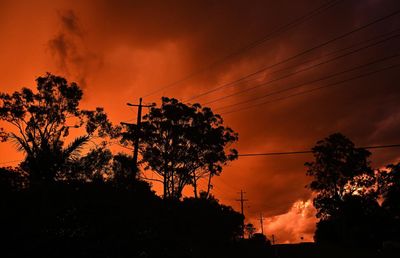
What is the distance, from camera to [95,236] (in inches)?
413

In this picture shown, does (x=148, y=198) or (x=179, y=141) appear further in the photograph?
(x=179, y=141)

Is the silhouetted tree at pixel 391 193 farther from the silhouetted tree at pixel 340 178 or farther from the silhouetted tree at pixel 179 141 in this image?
the silhouetted tree at pixel 179 141

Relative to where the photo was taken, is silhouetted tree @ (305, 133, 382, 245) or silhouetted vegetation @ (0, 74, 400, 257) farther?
silhouetted tree @ (305, 133, 382, 245)

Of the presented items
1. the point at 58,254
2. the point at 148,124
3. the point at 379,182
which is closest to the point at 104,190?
the point at 58,254

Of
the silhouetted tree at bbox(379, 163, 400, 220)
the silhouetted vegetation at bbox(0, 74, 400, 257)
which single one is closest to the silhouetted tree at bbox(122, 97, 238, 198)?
the silhouetted vegetation at bbox(0, 74, 400, 257)

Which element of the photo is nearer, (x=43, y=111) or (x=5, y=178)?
(x=5, y=178)

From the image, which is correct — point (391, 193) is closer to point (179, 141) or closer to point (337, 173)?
point (337, 173)

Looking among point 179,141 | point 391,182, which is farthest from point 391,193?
point 179,141

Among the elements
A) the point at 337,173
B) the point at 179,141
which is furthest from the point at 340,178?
the point at 179,141

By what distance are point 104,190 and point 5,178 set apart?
11.1 feet

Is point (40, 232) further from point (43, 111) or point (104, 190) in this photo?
point (43, 111)

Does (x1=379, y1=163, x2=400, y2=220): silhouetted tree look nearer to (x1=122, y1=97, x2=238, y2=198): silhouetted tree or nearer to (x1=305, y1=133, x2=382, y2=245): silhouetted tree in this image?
(x1=305, y1=133, x2=382, y2=245): silhouetted tree

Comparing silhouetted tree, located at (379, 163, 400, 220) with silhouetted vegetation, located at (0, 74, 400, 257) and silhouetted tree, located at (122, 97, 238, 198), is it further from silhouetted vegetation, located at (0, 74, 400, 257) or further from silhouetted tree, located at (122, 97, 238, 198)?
silhouetted tree, located at (122, 97, 238, 198)

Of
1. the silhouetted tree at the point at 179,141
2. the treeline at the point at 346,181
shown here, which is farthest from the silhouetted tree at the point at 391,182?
the silhouetted tree at the point at 179,141
